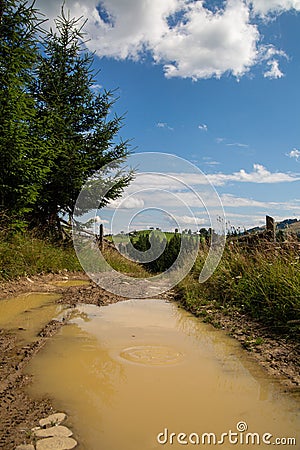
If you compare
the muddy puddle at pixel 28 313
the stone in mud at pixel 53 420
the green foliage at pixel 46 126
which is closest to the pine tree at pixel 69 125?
the green foliage at pixel 46 126

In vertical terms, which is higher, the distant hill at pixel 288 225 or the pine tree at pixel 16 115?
A: the pine tree at pixel 16 115

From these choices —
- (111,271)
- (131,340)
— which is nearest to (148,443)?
(131,340)

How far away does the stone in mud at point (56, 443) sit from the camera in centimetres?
175

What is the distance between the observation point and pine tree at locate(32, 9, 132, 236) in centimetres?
1135

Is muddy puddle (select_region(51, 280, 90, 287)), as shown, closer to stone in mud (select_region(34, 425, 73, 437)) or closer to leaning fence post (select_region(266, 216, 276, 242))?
leaning fence post (select_region(266, 216, 276, 242))

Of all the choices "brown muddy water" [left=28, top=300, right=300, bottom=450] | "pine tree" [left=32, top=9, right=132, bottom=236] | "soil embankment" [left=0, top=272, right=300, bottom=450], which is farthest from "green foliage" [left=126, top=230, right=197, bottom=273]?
"brown muddy water" [left=28, top=300, right=300, bottom=450]

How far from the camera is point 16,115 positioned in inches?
305

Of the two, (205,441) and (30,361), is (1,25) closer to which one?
(30,361)

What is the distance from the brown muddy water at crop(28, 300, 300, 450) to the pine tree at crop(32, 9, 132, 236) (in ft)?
26.4

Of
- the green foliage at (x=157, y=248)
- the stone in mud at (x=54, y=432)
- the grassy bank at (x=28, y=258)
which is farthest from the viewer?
the green foliage at (x=157, y=248)

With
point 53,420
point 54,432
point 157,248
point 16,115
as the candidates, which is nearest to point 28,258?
point 16,115

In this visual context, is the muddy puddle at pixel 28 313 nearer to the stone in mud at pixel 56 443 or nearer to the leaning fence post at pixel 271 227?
the stone in mud at pixel 56 443

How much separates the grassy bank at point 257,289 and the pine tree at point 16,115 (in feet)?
14.8

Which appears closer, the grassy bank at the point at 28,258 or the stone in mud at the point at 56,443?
the stone in mud at the point at 56,443
